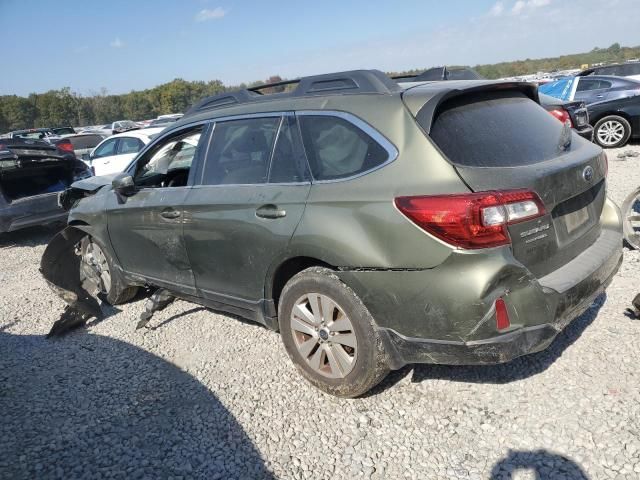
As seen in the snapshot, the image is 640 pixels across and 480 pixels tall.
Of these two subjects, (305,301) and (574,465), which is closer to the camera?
(574,465)

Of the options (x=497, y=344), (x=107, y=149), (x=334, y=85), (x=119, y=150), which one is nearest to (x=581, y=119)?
(x=334, y=85)

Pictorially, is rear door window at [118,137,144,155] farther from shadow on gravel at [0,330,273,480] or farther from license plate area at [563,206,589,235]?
license plate area at [563,206,589,235]

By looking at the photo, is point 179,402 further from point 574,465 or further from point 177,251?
point 574,465

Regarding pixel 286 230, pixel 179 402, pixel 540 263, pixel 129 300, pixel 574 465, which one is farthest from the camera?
pixel 129 300

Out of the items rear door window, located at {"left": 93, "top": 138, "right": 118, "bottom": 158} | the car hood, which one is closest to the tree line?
rear door window, located at {"left": 93, "top": 138, "right": 118, "bottom": 158}

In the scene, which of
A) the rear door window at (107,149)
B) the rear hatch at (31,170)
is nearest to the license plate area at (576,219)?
the rear hatch at (31,170)

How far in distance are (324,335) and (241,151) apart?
1395 millimetres

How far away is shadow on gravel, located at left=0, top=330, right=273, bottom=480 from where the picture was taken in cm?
266

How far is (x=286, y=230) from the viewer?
9.71 feet

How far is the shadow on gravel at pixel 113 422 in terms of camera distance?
266cm

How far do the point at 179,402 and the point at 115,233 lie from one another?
76.0 inches

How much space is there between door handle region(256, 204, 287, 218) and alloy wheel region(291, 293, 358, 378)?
0.51 metres

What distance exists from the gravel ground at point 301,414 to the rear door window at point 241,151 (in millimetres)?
1317

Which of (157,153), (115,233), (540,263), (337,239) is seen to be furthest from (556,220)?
(115,233)
